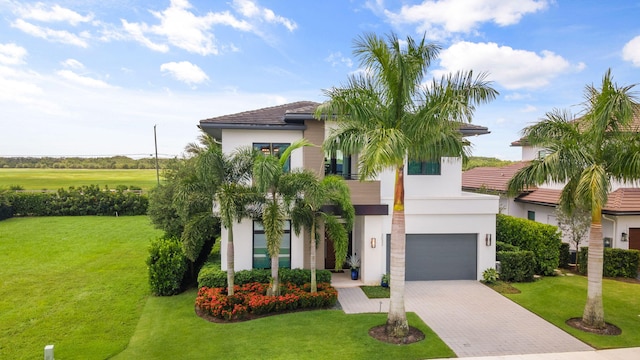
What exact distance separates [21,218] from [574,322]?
4403 centimetres

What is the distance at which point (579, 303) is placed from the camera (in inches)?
464

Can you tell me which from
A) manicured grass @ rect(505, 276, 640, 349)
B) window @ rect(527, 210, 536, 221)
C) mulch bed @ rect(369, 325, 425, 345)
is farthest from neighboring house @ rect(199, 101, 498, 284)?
window @ rect(527, 210, 536, 221)

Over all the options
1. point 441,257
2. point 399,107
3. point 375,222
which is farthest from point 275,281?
point 441,257

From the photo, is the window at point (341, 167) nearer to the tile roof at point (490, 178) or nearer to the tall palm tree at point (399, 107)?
the tall palm tree at point (399, 107)

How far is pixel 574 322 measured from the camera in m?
10.1

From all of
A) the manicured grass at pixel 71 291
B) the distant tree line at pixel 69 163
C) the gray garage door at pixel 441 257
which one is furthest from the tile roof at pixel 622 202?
the distant tree line at pixel 69 163

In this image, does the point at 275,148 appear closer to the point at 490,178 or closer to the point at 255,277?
the point at 255,277

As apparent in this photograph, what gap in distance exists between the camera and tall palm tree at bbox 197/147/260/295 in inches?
416

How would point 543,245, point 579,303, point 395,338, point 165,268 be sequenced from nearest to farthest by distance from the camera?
point 395,338 < point 579,303 < point 165,268 < point 543,245

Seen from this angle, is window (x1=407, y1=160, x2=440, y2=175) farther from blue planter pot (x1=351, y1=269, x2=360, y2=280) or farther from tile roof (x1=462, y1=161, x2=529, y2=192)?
tile roof (x1=462, y1=161, x2=529, y2=192)

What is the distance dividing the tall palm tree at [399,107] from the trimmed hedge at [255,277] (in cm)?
416

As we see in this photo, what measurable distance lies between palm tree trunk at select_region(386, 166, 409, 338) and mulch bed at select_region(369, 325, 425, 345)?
117 millimetres

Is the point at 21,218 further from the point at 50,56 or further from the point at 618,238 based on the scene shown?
the point at 618,238

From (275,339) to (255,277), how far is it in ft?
13.1
